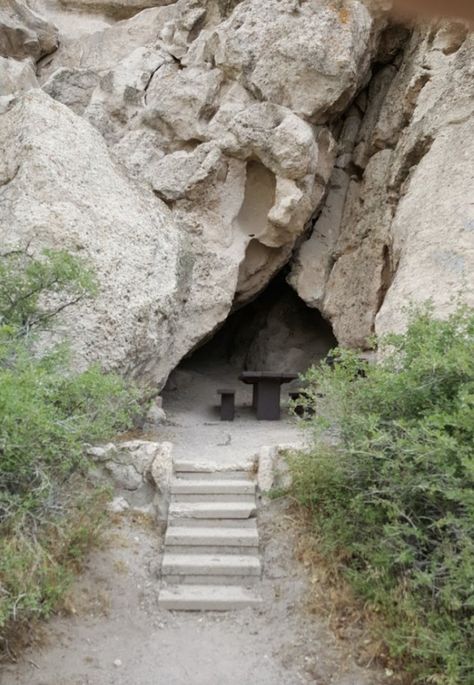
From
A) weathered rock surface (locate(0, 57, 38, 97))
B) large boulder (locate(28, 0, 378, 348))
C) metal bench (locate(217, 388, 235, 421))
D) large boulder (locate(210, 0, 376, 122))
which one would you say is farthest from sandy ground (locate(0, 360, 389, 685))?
weathered rock surface (locate(0, 57, 38, 97))

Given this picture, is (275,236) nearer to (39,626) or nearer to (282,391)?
(282,391)

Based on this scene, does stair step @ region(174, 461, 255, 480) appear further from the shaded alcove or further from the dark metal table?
the shaded alcove

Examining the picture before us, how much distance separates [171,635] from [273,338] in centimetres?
828

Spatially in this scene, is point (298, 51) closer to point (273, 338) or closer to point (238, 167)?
point (238, 167)

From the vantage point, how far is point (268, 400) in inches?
395

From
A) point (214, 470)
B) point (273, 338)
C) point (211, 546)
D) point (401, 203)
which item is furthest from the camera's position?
point (273, 338)

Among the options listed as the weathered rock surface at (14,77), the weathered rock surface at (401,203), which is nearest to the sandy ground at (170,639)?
the weathered rock surface at (401,203)

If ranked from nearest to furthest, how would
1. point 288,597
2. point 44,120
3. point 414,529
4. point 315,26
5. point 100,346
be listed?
point 414,529 < point 288,597 < point 100,346 < point 44,120 < point 315,26

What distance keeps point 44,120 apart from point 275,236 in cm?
391

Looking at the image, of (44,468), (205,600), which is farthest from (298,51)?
(205,600)

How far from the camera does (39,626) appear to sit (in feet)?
15.0

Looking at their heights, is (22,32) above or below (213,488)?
above

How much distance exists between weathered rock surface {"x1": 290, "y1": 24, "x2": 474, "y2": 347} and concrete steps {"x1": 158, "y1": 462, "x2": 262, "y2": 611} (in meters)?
3.10

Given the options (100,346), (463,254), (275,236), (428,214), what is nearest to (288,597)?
(100,346)
